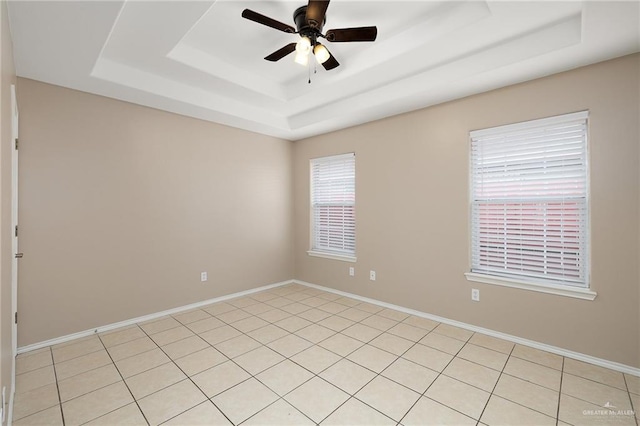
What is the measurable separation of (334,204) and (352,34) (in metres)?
2.74

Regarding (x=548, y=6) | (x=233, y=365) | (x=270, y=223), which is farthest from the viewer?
(x=270, y=223)

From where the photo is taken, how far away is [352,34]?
7.18 ft

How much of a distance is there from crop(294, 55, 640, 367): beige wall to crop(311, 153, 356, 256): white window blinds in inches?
6.0

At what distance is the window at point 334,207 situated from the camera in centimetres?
444

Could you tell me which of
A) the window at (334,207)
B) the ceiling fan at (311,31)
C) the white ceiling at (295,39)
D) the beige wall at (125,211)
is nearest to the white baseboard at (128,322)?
the beige wall at (125,211)

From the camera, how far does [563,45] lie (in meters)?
2.24

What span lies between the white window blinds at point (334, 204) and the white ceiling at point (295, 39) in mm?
973

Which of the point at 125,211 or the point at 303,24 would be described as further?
the point at 125,211

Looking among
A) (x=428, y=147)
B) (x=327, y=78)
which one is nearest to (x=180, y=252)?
(x=327, y=78)

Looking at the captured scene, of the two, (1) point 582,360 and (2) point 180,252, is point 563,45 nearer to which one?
(1) point 582,360

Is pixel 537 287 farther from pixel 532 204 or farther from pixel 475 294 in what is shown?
pixel 532 204

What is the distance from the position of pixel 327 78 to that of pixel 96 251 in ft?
10.5

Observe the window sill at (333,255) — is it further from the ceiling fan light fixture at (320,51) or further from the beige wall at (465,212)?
the ceiling fan light fixture at (320,51)

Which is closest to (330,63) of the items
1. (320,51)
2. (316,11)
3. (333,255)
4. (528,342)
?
(320,51)
